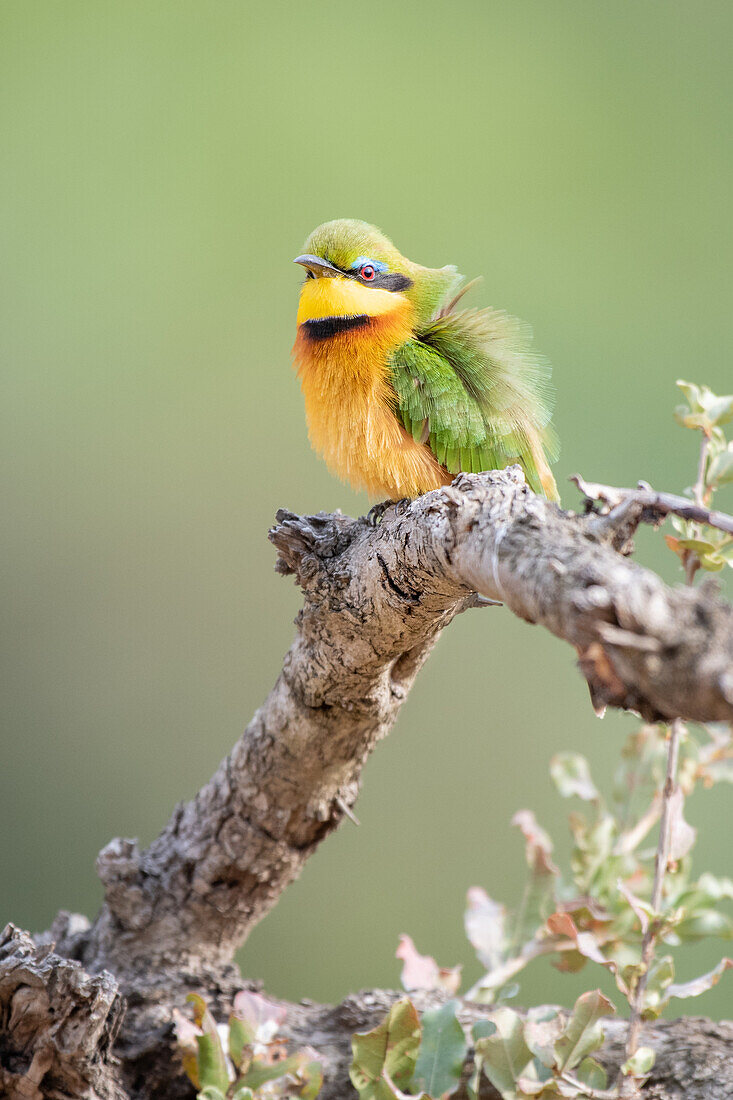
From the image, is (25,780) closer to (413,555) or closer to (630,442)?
(630,442)

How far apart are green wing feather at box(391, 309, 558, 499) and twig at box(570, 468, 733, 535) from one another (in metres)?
0.70

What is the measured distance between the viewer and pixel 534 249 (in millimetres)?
3014

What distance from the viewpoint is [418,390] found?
1428 mm

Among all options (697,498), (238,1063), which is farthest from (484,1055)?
(697,498)

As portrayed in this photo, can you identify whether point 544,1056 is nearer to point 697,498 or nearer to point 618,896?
point 618,896

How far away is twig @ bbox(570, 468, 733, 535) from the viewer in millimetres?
639

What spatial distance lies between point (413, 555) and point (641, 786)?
701mm

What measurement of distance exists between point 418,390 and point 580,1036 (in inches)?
32.9

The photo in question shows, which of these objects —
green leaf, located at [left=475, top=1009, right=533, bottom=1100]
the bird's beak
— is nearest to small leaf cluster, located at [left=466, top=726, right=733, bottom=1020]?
green leaf, located at [left=475, top=1009, right=533, bottom=1100]

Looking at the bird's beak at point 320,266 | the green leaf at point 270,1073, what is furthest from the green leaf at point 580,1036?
the bird's beak at point 320,266

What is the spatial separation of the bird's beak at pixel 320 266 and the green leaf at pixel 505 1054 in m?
1.13

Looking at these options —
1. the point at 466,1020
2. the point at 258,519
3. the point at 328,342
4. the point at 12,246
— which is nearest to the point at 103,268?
the point at 12,246

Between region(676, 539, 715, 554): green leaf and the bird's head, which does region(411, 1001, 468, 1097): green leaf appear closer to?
region(676, 539, 715, 554): green leaf

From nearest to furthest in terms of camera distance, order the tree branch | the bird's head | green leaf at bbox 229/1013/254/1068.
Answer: the tree branch
green leaf at bbox 229/1013/254/1068
the bird's head
